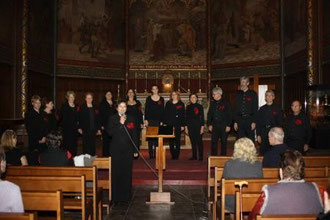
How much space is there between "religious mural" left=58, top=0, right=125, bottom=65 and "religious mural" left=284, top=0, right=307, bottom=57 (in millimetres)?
8115

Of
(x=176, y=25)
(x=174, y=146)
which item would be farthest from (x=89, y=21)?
(x=174, y=146)

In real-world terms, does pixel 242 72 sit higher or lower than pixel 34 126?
higher

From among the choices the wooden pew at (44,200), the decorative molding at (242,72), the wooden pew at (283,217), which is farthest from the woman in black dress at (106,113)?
the decorative molding at (242,72)

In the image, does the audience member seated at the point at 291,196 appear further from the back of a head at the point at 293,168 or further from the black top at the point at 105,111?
the black top at the point at 105,111

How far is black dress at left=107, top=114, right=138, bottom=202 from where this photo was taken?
7199mm

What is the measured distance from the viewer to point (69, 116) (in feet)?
31.9

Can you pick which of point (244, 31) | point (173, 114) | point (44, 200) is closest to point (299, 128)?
point (173, 114)

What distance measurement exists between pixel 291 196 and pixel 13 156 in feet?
14.0

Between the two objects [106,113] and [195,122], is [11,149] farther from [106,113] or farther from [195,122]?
[195,122]

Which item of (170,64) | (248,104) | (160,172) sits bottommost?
(160,172)

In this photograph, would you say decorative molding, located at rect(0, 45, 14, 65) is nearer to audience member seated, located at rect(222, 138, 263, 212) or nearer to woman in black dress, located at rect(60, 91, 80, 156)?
woman in black dress, located at rect(60, 91, 80, 156)

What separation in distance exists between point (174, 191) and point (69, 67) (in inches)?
→ 486

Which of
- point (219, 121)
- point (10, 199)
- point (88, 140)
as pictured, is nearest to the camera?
point (10, 199)

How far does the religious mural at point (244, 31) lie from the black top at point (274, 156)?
13.4 meters
